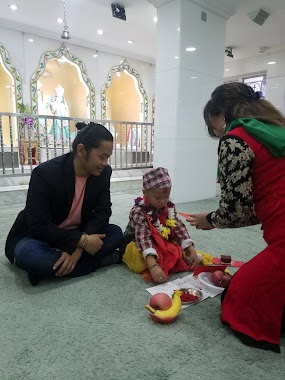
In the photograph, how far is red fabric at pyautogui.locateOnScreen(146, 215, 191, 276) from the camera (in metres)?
1.59

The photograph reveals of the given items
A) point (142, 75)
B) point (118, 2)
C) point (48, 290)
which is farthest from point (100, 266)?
point (142, 75)

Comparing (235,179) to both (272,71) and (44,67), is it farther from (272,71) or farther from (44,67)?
(272,71)

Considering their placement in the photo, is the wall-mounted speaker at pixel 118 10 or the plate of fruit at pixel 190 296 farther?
the wall-mounted speaker at pixel 118 10

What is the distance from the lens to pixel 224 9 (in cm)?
371

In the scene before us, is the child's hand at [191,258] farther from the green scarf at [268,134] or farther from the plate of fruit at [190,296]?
the green scarf at [268,134]

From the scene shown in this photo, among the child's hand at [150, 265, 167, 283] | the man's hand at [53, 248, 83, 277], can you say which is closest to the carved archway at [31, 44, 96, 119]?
the man's hand at [53, 248, 83, 277]

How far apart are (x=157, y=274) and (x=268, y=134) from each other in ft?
2.82

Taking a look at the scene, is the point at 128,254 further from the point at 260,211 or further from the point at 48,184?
the point at 260,211

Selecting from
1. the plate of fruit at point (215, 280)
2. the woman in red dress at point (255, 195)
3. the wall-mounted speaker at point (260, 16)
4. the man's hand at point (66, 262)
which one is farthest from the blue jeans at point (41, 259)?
the wall-mounted speaker at point (260, 16)

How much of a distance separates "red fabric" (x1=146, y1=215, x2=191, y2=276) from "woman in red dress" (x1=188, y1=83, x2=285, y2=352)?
19.6 inches

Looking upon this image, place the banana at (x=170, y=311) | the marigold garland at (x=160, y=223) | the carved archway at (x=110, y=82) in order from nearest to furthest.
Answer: the banana at (x=170, y=311) < the marigold garland at (x=160, y=223) < the carved archway at (x=110, y=82)

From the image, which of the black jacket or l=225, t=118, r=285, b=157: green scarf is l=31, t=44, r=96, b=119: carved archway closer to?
the black jacket

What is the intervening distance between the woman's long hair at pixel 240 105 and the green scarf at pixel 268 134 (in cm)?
6

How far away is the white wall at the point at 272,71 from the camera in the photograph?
6422mm
